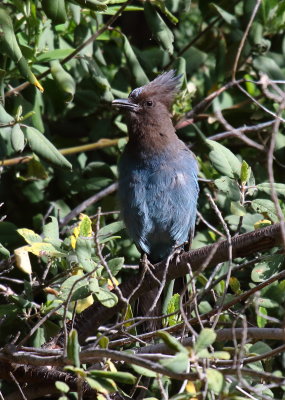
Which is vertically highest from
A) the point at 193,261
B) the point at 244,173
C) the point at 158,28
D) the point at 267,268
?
the point at 158,28

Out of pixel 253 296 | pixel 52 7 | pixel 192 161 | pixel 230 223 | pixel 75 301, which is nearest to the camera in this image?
pixel 253 296

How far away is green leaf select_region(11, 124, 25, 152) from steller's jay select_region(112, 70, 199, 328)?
95 cm

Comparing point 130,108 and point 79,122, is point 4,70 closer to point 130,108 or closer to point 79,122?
point 130,108

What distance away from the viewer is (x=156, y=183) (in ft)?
16.5

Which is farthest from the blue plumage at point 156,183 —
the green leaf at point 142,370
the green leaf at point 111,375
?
the green leaf at point 111,375

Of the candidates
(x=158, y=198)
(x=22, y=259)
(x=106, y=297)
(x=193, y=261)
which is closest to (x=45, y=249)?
(x=22, y=259)

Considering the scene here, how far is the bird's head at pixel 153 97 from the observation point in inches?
209

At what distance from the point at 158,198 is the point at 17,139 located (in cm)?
110

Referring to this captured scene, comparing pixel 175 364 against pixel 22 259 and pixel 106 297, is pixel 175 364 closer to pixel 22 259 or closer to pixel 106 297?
pixel 106 297

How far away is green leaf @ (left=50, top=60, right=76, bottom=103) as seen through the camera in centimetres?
446

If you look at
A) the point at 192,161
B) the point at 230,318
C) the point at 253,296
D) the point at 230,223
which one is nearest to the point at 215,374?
the point at 253,296

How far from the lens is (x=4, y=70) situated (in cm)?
447

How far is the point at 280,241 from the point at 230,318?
1016mm

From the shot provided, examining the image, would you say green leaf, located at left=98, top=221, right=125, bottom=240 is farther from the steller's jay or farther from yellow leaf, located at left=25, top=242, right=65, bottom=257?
the steller's jay
